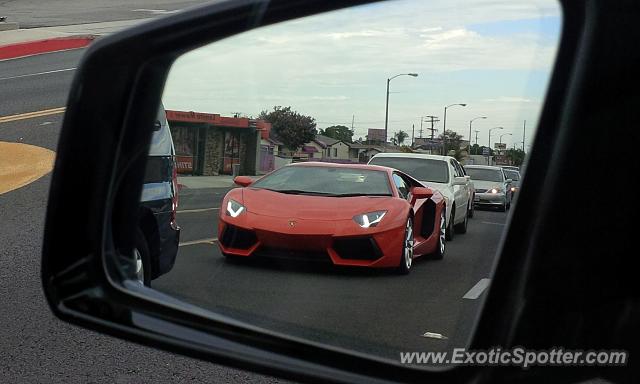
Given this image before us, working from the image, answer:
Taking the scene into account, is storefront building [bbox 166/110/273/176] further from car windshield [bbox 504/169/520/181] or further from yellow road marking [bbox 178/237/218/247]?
car windshield [bbox 504/169/520/181]

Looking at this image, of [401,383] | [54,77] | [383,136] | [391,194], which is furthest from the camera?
[54,77]

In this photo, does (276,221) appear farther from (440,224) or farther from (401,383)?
(401,383)

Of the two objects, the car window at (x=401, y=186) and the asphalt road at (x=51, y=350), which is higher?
the car window at (x=401, y=186)

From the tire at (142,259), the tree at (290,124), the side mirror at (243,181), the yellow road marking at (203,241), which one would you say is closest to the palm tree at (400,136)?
the tree at (290,124)

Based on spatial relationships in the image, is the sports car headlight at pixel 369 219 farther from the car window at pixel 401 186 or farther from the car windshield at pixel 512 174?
the car windshield at pixel 512 174

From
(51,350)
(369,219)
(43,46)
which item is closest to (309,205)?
(369,219)

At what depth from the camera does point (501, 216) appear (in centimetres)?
168

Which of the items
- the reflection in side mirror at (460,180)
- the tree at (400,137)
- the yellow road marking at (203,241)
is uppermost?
the tree at (400,137)

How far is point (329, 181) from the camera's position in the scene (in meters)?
2.27

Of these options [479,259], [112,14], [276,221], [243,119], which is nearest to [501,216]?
[479,259]

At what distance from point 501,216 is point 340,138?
2.06 feet

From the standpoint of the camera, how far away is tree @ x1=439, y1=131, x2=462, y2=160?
189cm

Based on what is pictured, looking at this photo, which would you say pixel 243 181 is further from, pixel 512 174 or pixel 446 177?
pixel 512 174

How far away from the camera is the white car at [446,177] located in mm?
2078
